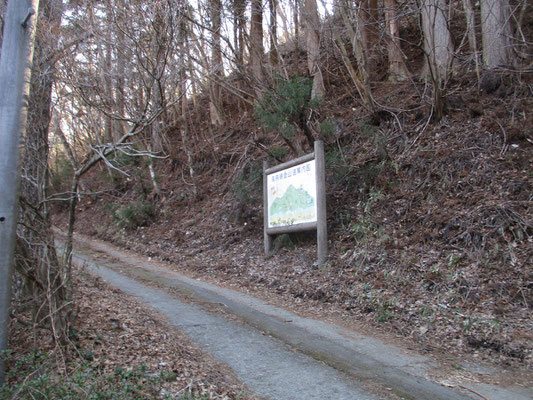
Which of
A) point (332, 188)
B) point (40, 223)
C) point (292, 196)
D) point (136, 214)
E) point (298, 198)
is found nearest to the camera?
point (40, 223)

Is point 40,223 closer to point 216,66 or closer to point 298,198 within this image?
point 298,198

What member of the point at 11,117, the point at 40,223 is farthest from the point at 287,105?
the point at 11,117

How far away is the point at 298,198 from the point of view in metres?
10.4

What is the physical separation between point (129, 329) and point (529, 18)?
15637mm

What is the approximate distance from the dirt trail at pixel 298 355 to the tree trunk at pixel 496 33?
8.82 meters

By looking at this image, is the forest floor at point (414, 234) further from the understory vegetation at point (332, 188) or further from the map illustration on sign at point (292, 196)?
the map illustration on sign at point (292, 196)

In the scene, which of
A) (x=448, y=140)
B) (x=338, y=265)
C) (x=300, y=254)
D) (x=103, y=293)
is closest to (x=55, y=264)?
(x=103, y=293)

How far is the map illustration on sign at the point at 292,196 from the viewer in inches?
391

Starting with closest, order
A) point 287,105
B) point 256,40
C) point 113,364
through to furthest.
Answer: point 113,364, point 287,105, point 256,40

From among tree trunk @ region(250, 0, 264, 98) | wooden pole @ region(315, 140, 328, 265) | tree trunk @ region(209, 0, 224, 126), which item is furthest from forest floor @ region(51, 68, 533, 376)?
tree trunk @ region(209, 0, 224, 126)

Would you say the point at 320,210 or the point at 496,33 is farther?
the point at 496,33

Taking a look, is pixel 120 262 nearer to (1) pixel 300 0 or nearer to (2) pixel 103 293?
(2) pixel 103 293

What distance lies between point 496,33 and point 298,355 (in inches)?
394

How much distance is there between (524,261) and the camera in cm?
671
